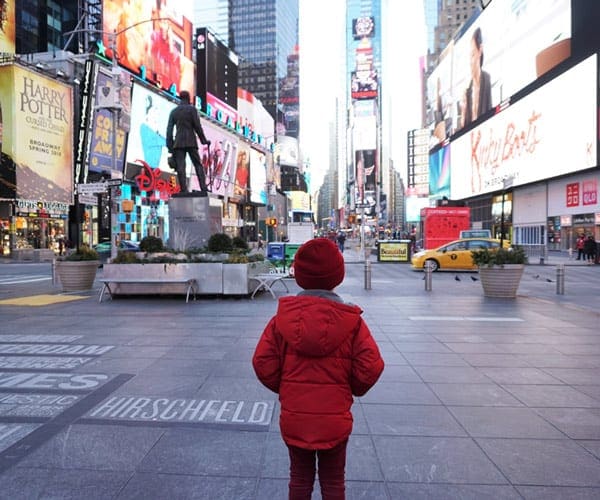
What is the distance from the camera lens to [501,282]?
13.0m

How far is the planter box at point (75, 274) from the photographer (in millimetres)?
14742

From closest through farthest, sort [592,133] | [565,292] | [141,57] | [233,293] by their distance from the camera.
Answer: [233,293]
[565,292]
[592,133]
[141,57]

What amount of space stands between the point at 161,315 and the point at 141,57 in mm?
47897

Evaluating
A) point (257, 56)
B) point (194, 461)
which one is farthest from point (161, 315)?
point (257, 56)

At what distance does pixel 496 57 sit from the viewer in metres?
56.6

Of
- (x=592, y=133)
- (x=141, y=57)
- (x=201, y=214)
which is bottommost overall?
(x=201, y=214)

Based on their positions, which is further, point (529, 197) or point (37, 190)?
point (529, 197)

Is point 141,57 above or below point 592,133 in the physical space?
above

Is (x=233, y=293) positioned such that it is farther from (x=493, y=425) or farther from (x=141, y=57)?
(x=141, y=57)

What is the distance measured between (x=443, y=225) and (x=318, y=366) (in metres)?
34.2

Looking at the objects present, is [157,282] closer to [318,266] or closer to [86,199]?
[86,199]

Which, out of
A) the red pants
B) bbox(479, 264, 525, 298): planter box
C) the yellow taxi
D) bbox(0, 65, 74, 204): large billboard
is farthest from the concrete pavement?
bbox(0, 65, 74, 204): large billboard

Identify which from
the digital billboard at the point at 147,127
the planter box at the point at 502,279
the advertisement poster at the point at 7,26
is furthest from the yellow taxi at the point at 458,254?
the advertisement poster at the point at 7,26

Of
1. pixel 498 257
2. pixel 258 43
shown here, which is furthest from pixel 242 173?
pixel 258 43
